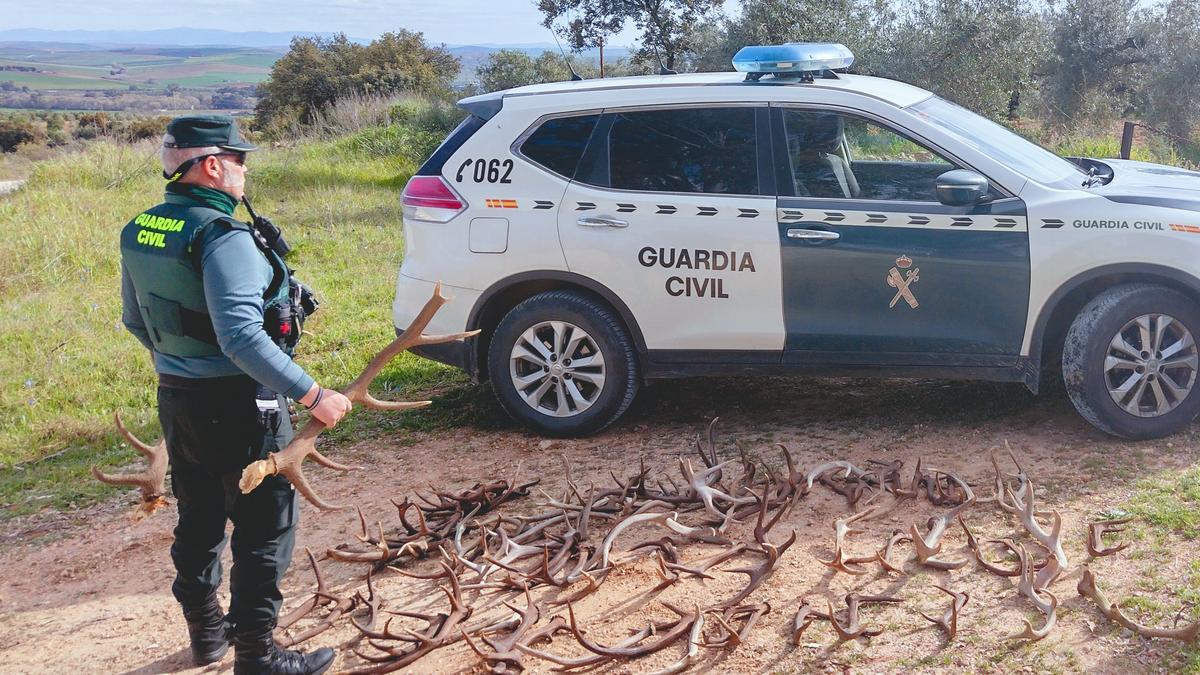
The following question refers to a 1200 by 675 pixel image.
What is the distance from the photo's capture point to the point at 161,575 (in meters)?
4.85

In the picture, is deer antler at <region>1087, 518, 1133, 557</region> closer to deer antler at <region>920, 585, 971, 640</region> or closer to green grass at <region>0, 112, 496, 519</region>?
deer antler at <region>920, 585, 971, 640</region>

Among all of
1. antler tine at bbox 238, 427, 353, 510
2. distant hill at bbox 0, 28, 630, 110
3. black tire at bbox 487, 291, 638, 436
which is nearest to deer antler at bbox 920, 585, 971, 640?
antler tine at bbox 238, 427, 353, 510

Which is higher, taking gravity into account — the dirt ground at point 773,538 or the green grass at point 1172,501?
the green grass at point 1172,501

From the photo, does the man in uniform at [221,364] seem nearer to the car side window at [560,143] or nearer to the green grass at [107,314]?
the car side window at [560,143]

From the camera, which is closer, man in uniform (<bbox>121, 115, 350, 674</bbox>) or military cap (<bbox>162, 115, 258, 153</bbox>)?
man in uniform (<bbox>121, 115, 350, 674</bbox>)

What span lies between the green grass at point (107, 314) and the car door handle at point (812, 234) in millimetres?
2049

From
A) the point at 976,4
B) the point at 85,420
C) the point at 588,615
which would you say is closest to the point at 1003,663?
the point at 588,615

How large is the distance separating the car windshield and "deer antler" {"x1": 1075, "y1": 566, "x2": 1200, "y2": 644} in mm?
2301

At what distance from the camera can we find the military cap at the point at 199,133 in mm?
3480

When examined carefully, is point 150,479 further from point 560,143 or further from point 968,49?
point 968,49

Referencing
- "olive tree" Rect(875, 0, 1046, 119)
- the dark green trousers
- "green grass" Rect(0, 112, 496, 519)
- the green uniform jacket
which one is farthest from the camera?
"olive tree" Rect(875, 0, 1046, 119)

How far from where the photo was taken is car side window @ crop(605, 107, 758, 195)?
566 cm

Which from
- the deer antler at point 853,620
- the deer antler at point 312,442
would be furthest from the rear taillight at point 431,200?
the deer antler at point 853,620

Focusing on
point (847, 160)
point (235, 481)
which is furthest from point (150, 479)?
point (847, 160)
